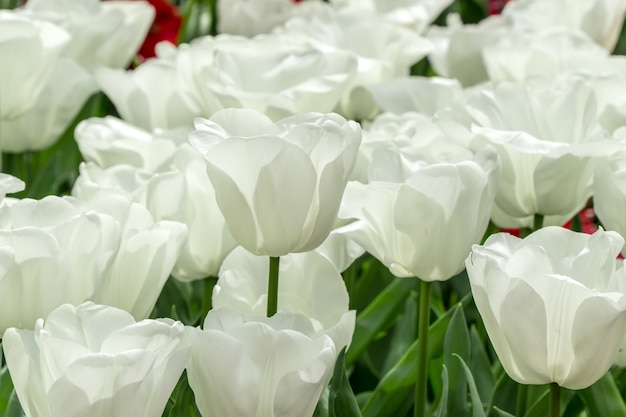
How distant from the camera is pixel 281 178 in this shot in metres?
0.70

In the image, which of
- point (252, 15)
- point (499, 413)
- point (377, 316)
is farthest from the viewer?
point (252, 15)

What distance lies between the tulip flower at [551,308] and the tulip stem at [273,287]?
131 mm

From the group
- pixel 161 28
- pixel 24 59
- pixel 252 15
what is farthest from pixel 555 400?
pixel 161 28

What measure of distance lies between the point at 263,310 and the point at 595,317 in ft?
0.80

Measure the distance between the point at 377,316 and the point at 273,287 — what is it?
270mm

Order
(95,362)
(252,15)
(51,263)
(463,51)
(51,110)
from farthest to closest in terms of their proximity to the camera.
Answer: (252,15)
(463,51)
(51,110)
(51,263)
(95,362)

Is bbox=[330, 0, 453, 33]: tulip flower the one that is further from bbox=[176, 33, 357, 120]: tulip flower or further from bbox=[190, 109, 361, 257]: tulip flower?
bbox=[190, 109, 361, 257]: tulip flower

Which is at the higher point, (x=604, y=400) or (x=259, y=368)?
(x=259, y=368)

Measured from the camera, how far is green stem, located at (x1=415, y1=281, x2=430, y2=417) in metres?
0.80

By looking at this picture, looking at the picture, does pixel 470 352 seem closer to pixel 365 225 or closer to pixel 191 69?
pixel 365 225

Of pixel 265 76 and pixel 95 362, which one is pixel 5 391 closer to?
pixel 95 362

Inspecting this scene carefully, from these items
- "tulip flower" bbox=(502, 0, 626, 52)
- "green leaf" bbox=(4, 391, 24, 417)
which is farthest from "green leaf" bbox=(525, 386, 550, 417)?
"tulip flower" bbox=(502, 0, 626, 52)

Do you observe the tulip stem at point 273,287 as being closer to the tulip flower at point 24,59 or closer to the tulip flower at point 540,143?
the tulip flower at point 540,143

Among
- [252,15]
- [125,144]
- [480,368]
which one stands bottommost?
[252,15]
